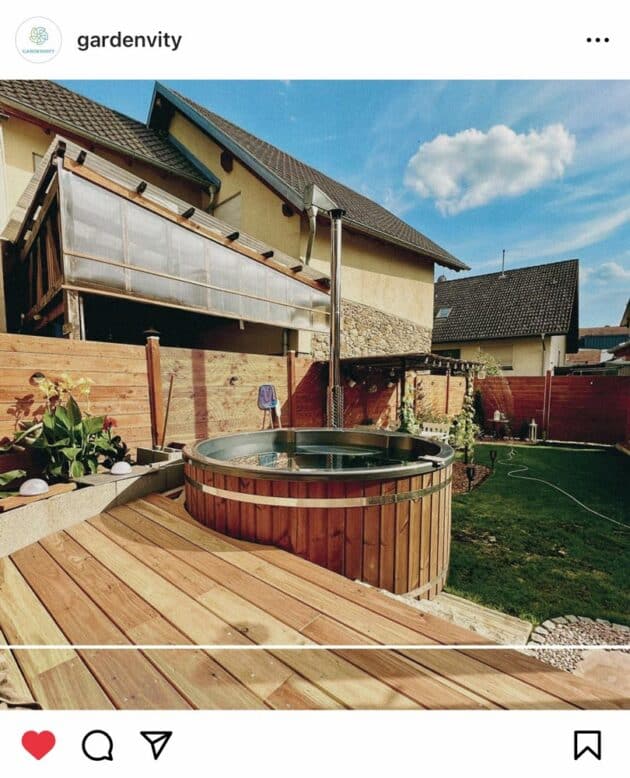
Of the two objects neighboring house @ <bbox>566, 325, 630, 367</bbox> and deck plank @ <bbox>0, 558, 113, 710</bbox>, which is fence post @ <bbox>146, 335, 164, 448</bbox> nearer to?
deck plank @ <bbox>0, 558, 113, 710</bbox>

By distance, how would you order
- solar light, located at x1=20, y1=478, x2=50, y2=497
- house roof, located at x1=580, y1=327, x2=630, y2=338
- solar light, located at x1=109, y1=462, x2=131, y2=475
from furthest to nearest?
house roof, located at x1=580, y1=327, x2=630, y2=338
solar light, located at x1=109, y1=462, x2=131, y2=475
solar light, located at x1=20, y1=478, x2=50, y2=497

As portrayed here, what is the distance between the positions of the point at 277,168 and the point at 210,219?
12.2 ft

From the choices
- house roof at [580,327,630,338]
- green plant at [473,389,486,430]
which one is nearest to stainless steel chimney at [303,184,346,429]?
green plant at [473,389,486,430]

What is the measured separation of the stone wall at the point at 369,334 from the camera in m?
8.93

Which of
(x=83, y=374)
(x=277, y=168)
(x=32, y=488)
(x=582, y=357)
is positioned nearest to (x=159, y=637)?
(x=32, y=488)

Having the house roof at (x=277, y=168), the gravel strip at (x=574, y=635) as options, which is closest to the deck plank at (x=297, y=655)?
the gravel strip at (x=574, y=635)

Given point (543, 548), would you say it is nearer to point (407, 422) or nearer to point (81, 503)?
point (407, 422)

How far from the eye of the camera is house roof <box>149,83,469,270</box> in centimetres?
802

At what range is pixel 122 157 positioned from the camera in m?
8.12
